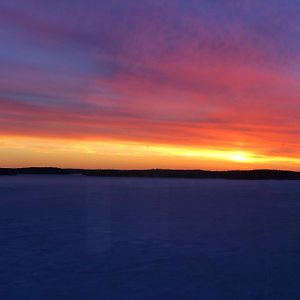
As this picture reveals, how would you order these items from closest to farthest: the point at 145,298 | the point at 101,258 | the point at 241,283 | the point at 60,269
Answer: the point at 145,298, the point at 241,283, the point at 60,269, the point at 101,258

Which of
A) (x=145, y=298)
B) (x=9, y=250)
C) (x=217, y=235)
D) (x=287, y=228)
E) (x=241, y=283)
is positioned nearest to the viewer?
(x=145, y=298)

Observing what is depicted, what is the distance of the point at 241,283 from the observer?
10008mm

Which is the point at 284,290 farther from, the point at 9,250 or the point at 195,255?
the point at 9,250

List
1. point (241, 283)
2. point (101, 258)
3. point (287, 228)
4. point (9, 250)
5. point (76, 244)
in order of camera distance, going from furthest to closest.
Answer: point (287, 228), point (76, 244), point (9, 250), point (101, 258), point (241, 283)

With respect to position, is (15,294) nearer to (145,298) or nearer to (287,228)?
(145,298)

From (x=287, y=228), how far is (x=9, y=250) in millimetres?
11633

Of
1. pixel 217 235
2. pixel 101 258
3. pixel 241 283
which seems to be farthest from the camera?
pixel 217 235

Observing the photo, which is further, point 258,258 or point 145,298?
point 258,258

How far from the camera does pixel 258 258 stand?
496 inches

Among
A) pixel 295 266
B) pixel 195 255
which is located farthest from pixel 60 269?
pixel 295 266

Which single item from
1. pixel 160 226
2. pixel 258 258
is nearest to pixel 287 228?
pixel 160 226

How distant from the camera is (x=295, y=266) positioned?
11.6 meters

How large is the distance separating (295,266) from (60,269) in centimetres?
615

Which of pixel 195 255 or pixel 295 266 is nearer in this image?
pixel 295 266
